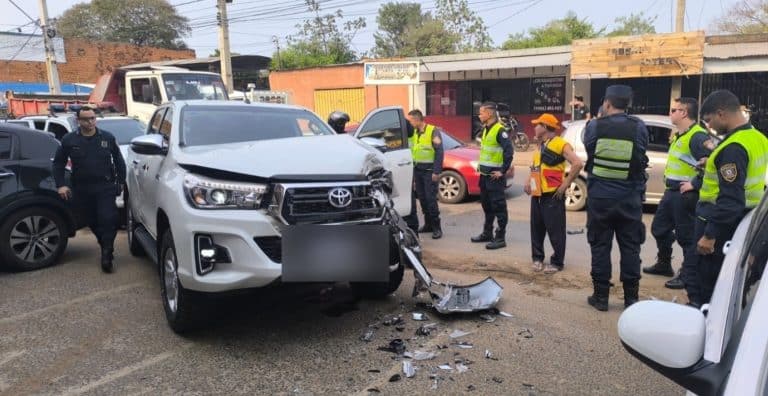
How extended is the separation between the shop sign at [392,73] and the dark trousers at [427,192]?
12.0 metres

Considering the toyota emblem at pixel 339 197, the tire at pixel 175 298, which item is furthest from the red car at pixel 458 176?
the toyota emblem at pixel 339 197

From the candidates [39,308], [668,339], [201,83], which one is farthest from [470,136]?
[668,339]

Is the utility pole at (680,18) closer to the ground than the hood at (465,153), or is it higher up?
higher up

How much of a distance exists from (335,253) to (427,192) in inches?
152

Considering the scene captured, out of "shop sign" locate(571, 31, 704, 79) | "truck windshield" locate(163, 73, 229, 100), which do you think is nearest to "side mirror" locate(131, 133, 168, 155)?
"truck windshield" locate(163, 73, 229, 100)

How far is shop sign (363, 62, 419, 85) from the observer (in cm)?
1902

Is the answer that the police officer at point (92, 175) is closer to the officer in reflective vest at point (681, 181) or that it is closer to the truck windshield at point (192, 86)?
the officer in reflective vest at point (681, 181)

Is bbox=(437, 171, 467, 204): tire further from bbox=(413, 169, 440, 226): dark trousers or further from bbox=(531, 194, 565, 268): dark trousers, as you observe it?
bbox=(531, 194, 565, 268): dark trousers

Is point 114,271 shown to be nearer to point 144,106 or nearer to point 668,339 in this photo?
point 668,339

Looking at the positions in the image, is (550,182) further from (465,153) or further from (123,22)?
(123,22)

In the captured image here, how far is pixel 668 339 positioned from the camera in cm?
150

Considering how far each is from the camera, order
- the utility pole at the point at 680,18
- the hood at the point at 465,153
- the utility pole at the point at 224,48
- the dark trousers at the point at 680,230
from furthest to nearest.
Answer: the utility pole at the point at 224,48
the utility pole at the point at 680,18
the hood at the point at 465,153
the dark trousers at the point at 680,230

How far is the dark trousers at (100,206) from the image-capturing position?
19.3ft

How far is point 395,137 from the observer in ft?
A: 22.9
